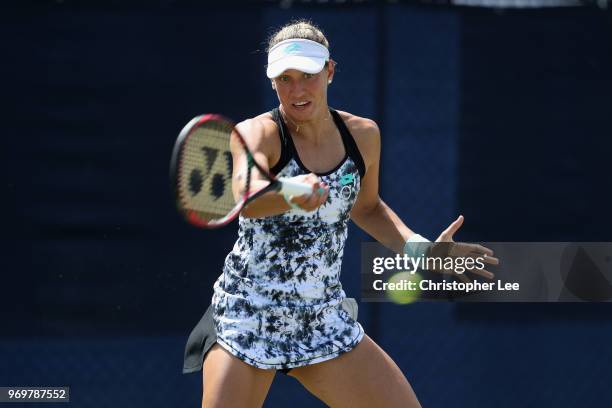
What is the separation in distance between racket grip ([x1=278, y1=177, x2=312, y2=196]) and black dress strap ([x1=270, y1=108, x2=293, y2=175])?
0.95 feet

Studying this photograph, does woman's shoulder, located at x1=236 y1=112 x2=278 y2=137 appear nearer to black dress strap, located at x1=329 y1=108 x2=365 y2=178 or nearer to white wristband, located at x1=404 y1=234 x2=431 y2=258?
black dress strap, located at x1=329 y1=108 x2=365 y2=178

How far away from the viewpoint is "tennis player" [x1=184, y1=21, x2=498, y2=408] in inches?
109

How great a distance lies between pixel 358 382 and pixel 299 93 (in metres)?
0.81

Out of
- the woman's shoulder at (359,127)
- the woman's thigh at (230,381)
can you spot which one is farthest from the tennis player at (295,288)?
Answer: the woman's shoulder at (359,127)

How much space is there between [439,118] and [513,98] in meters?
0.31

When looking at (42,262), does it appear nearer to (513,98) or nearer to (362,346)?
(362,346)

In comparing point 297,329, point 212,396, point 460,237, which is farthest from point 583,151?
point 212,396

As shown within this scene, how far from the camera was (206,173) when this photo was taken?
9.05 feet

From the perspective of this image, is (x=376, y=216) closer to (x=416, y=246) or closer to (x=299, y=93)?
(x=416, y=246)

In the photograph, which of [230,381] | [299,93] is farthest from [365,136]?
[230,381]

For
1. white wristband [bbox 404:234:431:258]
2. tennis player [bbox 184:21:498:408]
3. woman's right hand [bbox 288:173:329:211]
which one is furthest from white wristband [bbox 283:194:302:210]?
white wristband [bbox 404:234:431:258]

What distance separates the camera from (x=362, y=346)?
2910 millimetres

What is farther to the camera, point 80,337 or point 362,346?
point 80,337

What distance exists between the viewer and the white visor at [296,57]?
279 cm
